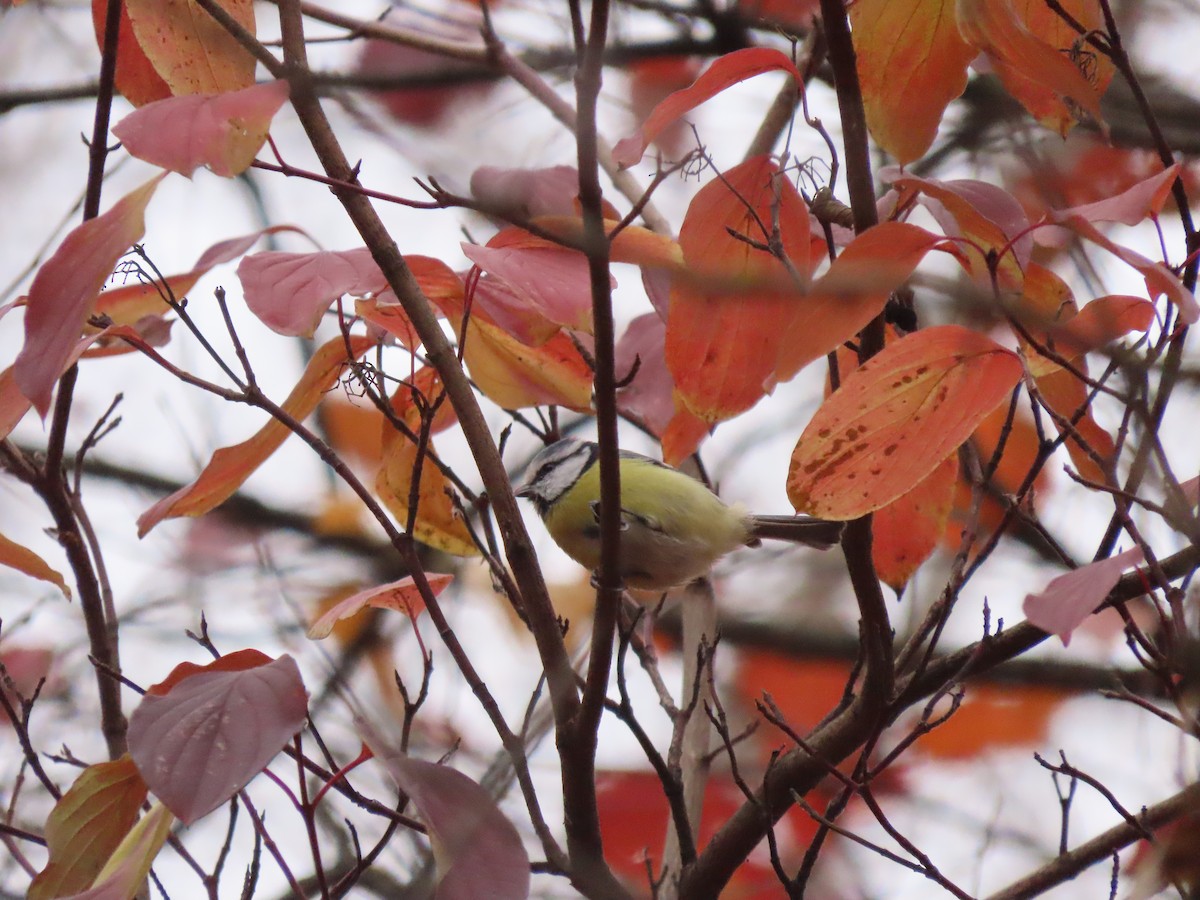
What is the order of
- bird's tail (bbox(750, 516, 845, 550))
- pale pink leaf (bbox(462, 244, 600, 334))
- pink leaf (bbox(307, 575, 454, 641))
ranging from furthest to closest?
bird's tail (bbox(750, 516, 845, 550)) → pink leaf (bbox(307, 575, 454, 641)) → pale pink leaf (bbox(462, 244, 600, 334))

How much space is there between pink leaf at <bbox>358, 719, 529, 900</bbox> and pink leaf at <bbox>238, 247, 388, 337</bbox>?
50cm

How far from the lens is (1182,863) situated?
144cm

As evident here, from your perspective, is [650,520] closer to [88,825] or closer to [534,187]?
[534,187]

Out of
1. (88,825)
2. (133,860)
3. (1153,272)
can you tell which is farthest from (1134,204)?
(88,825)

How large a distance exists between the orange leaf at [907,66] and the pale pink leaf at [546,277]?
0.44m

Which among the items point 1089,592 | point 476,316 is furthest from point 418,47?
point 1089,592

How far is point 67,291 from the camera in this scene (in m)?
1.29

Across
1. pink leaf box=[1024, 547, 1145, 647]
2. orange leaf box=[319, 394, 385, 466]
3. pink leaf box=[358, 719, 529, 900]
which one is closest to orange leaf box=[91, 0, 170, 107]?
pink leaf box=[358, 719, 529, 900]

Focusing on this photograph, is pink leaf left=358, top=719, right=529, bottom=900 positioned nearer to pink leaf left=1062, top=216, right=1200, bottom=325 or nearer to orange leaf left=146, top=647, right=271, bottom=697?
orange leaf left=146, top=647, right=271, bottom=697

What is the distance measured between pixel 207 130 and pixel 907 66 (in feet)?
2.92

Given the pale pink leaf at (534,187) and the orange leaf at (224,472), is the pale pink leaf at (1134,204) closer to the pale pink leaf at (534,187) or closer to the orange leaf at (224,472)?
the pale pink leaf at (534,187)

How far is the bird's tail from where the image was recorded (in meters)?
3.57

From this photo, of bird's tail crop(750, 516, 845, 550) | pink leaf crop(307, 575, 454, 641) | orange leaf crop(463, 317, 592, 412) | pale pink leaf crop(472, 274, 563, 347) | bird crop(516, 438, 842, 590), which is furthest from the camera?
bird's tail crop(750, 516, 845, 550)

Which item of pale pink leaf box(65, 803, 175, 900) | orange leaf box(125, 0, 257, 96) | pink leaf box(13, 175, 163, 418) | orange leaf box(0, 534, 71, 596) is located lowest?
pale pink leaf box(65, 803, 175, 900)
